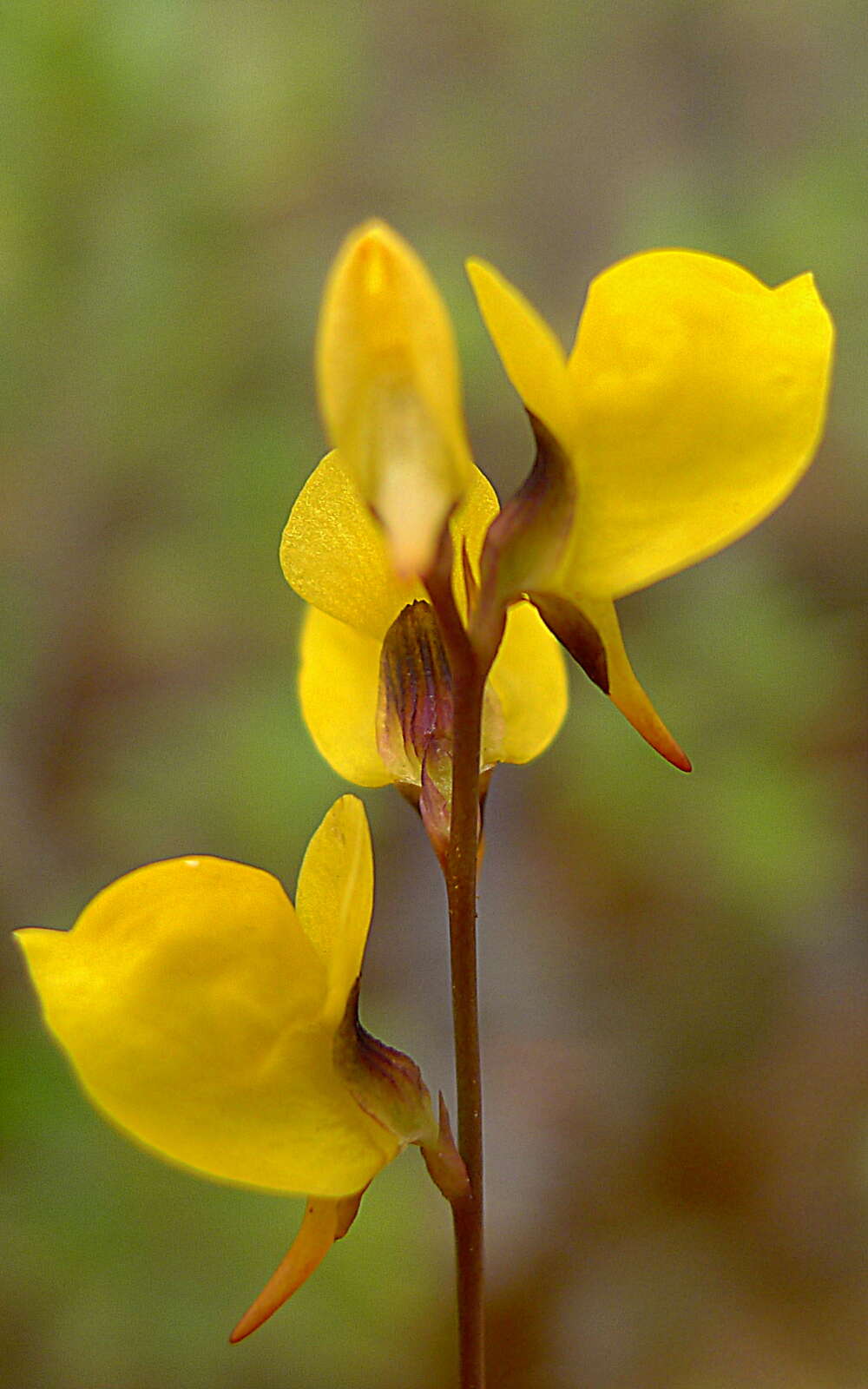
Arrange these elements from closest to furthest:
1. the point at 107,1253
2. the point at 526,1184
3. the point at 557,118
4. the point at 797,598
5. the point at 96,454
Result: the point at 107,1253 < the point at 526,1184 < the point at 797,598 < the point at 96,454 < the point at 557,118

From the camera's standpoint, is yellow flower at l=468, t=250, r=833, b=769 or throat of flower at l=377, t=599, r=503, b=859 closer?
yellow flower at l=468, t=250, r=833, b=769

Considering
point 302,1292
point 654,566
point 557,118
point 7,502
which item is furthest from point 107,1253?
point 557,118

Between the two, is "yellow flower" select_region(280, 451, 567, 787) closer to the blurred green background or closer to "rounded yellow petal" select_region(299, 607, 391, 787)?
"rounded yellow petal" select_region(299, 607, 391, 787)

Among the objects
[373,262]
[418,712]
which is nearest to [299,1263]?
[418,712]

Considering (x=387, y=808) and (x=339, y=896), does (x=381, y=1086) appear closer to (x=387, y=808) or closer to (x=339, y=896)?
(x=339, y=896)

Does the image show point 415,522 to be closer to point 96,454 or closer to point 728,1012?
point 728,1012

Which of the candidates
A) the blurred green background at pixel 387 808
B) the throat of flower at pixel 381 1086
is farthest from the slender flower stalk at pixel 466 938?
the blurred green background at pixel 387 808

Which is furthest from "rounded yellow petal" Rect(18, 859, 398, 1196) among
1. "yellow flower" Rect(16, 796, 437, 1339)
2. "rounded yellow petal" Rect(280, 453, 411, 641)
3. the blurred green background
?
the blurred green background
